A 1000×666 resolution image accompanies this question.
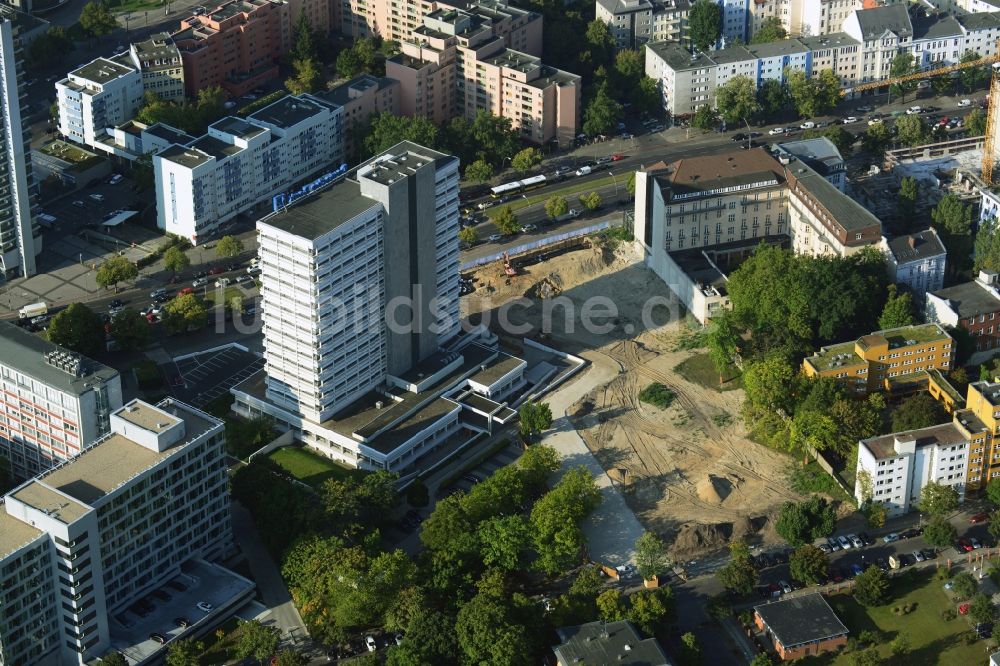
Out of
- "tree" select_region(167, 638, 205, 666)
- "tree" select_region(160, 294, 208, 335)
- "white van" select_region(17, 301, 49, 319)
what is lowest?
"tree" select_region(167, 638, 205, 666)

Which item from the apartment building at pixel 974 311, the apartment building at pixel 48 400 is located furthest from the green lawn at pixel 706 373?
the apartment building at pixel 48 400

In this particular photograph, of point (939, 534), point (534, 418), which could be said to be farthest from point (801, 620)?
point (534, 418)

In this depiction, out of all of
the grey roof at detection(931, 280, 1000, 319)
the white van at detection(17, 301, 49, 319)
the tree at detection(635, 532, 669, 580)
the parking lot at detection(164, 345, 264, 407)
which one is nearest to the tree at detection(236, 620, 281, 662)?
the tree at detection(635, 532, 669, 580)

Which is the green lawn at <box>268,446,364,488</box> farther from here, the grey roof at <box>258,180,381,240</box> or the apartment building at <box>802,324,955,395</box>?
the apartment building at <box>802,324,955,395</box>

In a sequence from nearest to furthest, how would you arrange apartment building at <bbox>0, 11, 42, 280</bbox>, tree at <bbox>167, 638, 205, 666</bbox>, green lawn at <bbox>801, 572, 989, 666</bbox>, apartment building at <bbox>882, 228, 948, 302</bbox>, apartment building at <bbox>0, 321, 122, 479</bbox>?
tree at <bbox>167, 638, 205, 666</bbox> → green lawn at <bbox>801, 572, 989, 666</bbox> → apartment building at <bbox>0, 321, 122, 479</bbox> → apartment building at <bbox>882, 228, 948, 302</bbox> → apartment building at <bbox>0, 11, 42, 280</bbox>

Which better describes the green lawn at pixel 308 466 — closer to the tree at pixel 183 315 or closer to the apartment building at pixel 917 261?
the tree at pixel 183 315

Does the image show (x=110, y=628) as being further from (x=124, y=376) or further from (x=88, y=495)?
(x=124, y=376)
